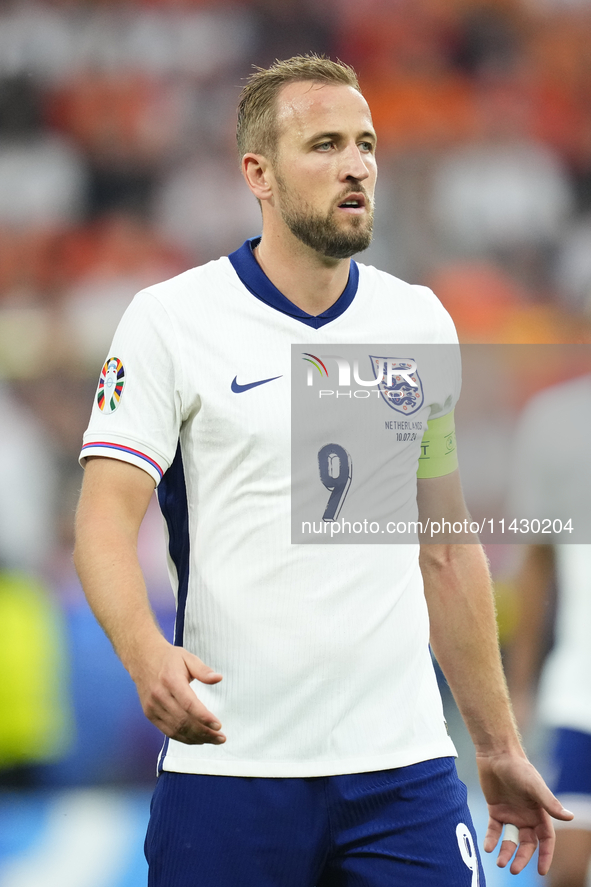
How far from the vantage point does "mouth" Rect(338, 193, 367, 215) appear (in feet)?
6.51

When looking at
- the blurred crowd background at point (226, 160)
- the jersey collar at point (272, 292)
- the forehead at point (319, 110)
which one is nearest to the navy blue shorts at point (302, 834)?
the jersey collar at point (272, 292)

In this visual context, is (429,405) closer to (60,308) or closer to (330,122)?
(330,122)

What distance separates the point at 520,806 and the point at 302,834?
498mm

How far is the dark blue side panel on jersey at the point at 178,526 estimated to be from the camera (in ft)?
6.14

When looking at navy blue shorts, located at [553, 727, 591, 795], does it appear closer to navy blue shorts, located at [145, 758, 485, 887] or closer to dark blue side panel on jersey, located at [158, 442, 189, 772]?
navy blue shorts, located at [145, 758, 485, 887]

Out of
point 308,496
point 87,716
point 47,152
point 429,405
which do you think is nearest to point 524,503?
point 429,405

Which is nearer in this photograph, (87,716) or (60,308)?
(87,716)

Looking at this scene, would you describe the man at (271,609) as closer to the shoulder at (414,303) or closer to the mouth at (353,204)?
the mouth at (353,204)

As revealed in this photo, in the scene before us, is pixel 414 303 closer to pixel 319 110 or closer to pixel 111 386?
pixel 319 110

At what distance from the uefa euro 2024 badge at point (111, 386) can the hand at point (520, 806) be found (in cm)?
95

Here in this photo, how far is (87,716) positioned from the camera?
13.9ft

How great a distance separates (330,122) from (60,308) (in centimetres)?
381

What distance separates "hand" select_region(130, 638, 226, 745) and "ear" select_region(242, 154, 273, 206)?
3.32ft

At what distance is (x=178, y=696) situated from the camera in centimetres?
141
